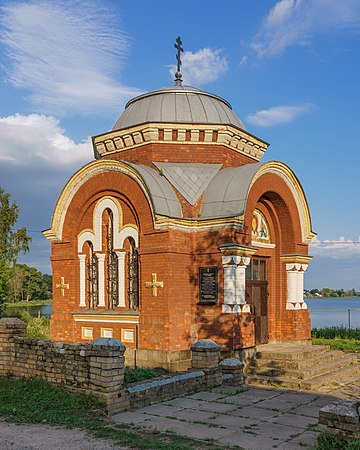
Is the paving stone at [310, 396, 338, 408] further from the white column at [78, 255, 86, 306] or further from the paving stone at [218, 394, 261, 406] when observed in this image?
the white column at [78, 255, 86, 306]

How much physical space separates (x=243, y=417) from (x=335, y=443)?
211 cm

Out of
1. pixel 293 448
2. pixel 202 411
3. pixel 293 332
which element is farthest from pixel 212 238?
pixel 293 448

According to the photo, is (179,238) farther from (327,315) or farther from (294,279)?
(327,315)

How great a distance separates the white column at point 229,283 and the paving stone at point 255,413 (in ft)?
11.3

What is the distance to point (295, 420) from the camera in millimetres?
7637

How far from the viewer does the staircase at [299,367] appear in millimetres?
10625

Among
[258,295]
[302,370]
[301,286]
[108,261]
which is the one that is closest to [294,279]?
[301,286]

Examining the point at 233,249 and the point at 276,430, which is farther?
the point at 233,249

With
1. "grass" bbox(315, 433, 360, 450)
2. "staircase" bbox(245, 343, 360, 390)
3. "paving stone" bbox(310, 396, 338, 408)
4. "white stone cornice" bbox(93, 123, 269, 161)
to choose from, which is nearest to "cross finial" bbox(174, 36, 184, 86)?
"white stone cornice" bbox(93, 123, 269, 161)

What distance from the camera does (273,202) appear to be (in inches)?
552

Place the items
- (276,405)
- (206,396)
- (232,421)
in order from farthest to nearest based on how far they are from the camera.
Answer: (206,396) → (276,405) → (232,421)

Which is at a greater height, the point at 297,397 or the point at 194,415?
the point at 194,415

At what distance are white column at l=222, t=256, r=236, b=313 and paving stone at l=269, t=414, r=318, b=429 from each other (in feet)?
12.8

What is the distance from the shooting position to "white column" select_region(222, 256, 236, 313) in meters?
11.6
